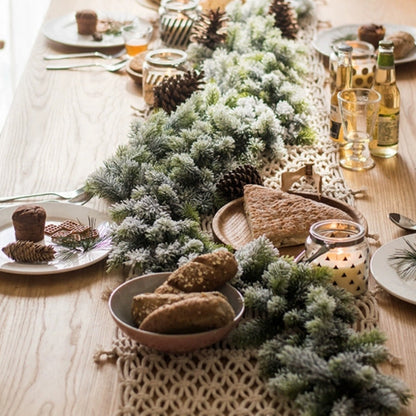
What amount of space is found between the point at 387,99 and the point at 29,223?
0.83 metres

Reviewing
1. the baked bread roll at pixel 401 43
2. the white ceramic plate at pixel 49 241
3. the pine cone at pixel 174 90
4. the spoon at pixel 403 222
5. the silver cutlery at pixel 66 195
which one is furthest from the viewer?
the baked bread roll at pixel 401 43

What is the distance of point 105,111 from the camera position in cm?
203

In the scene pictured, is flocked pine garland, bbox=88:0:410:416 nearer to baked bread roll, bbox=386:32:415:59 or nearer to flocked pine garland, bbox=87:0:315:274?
flocked pine garland, bbox=87:0:315:274

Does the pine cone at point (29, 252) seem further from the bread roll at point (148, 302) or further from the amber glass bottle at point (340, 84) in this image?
the amber glass bottle at point (340, 84)

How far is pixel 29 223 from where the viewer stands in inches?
53.4

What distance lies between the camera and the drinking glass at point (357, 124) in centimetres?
170

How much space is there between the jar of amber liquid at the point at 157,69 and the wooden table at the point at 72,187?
0.07m

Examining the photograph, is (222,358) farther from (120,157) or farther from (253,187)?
(120,157)

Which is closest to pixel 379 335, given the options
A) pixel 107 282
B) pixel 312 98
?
pixel 107 282

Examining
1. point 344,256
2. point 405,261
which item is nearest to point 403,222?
point 405,261

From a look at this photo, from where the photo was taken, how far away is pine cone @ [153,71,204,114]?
1902mm

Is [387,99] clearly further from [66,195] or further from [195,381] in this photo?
[195,381]

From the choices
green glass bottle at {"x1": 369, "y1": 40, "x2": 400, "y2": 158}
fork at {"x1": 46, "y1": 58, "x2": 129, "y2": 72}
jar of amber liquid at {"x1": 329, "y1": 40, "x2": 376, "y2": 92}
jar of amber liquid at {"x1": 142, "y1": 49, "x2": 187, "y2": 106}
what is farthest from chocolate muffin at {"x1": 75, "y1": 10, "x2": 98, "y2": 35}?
green glass bottle at {"x1": 369, "y1": 40, "x2": 400, "y2": 158}

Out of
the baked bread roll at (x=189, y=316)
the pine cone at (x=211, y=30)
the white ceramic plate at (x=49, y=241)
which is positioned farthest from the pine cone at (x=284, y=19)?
the baked bread roll at (x=189, y=316)
